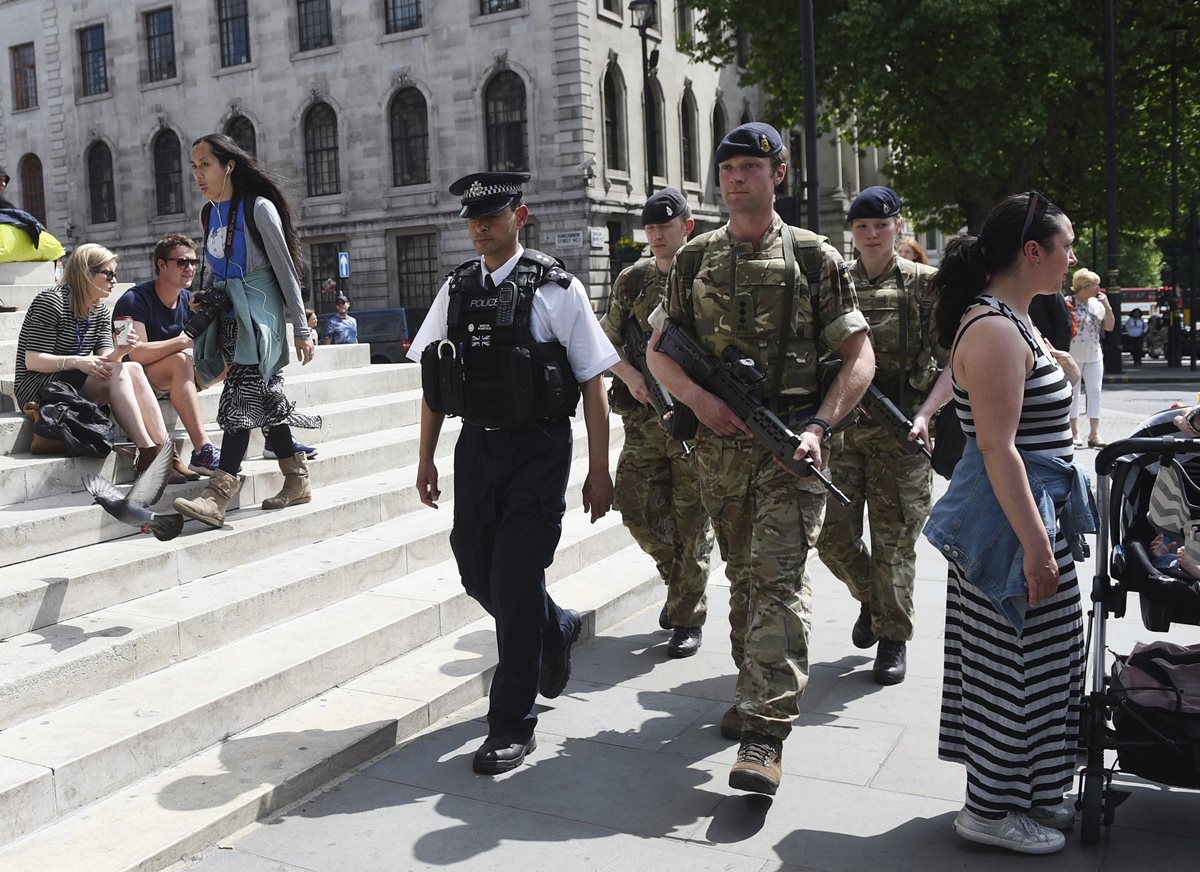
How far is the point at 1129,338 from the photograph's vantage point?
30.3 meters

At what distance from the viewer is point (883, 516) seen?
522 centimetres

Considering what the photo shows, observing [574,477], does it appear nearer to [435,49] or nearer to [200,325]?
[200,325]

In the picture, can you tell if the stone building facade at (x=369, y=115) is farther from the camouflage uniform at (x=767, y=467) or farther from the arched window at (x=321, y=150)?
the camouflage uniform at (x=767, y=467)

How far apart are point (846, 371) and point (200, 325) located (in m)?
3.62

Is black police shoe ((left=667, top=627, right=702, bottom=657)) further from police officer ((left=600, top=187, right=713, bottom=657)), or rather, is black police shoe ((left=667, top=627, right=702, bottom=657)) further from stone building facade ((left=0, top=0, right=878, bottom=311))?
stone building facade ((left=0, top=0, right=878, bottom=311))

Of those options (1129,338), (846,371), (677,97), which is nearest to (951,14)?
(1129,338)

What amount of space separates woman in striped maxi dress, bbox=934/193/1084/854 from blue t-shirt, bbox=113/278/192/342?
15.5ft

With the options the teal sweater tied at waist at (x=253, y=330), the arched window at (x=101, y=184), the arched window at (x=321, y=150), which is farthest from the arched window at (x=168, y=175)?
the teal sweater tied at waist at (x=253, y=330)

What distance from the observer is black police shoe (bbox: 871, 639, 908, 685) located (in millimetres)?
5129

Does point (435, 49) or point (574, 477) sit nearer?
point (574, 477)

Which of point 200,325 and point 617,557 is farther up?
point 200,325

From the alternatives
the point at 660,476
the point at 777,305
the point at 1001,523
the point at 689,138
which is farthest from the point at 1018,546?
the point at 689,138

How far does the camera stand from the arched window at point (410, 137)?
34.5m

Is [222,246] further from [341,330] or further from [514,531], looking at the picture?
[341,330]
